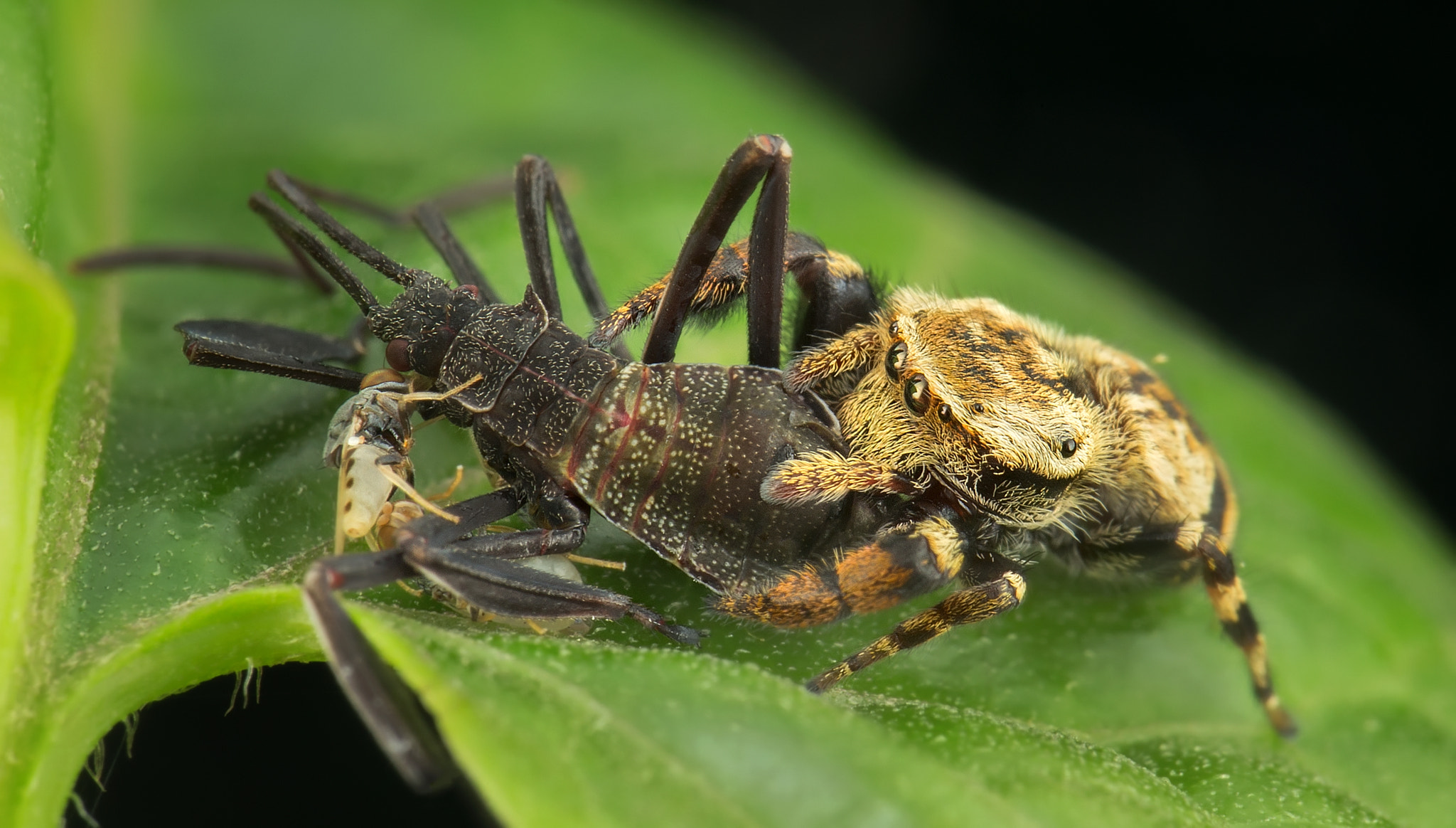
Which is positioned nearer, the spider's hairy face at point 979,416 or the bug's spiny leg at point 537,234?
the spider's hairy face at point 979,416

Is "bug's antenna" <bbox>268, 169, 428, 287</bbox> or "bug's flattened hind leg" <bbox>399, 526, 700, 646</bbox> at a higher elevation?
"bug's antenna" <bbox>268, 169, 428, 287</bbox>

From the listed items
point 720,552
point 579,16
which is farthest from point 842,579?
point 579,16

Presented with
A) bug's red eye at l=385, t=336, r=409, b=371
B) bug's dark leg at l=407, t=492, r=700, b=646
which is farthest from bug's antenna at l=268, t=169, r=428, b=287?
bug's dark leg at l=407, t=492, r=700, b=646

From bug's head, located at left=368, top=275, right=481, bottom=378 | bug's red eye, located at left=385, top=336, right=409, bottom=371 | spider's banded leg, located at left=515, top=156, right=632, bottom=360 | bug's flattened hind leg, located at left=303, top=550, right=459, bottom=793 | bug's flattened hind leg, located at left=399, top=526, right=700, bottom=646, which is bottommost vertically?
bug's flattened hind leg, located at left=303, top=550, right=459, bottom=793

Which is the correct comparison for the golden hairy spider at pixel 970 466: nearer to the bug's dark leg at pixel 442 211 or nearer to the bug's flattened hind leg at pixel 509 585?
the bug's flattened hind leg at pixel 509 585

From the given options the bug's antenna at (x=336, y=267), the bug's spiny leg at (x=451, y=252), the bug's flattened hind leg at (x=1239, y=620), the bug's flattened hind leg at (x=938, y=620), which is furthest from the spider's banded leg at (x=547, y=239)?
the bug's flattened hind leg at (x=1239, y=620)

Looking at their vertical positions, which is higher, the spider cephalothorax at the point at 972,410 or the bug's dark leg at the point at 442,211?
the spider cephalothorax at the point at 972,410

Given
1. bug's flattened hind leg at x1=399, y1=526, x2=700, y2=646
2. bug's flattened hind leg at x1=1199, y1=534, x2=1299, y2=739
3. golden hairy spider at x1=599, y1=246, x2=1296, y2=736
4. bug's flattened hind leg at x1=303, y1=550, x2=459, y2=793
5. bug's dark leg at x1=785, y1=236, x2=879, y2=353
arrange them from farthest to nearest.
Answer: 1. bug's dark leg at x1=785, y1=236, x2=879, y2=353
2. bug's flattened hind leg at x1=1199, y1=534, x2=1299, y2=739
3. golden hairy spider at x1=599, y1=246, x2=1296, y2=736
4. bug's flattened hind leg at x1=399, y1=526, x2=700, y2=646
5. bug's flattened hind leg at x1=303, y1=550, x2=459, y2=793

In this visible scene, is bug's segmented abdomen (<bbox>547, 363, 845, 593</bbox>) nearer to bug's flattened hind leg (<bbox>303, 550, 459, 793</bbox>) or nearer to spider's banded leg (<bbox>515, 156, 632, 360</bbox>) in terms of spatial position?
spider's banded leg (<bbox>515, 156, 632, 360</bbox>)
